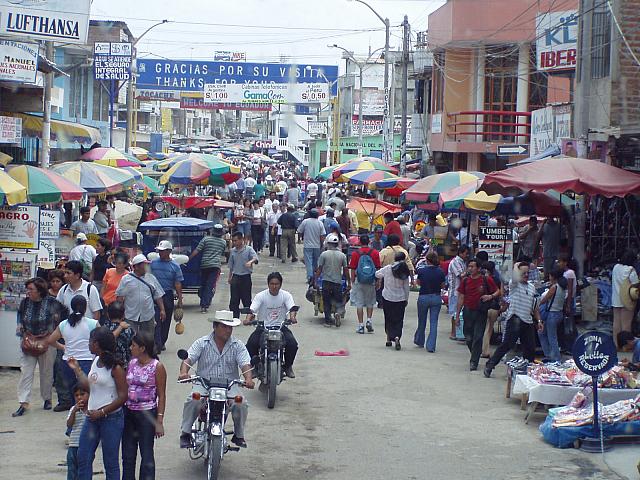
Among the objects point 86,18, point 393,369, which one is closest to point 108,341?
point 393,369

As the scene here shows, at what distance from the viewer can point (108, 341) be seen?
308 inches

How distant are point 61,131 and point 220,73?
72.5 ft

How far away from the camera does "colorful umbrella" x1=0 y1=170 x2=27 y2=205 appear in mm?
12992

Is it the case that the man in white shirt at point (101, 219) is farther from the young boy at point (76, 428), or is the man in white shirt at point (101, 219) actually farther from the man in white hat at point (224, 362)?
the young boy at point (76, 428)

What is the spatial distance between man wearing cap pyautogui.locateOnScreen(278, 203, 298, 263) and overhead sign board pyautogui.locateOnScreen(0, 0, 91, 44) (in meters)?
8.27

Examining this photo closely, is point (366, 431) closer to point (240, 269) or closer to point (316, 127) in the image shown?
point (240, 269)

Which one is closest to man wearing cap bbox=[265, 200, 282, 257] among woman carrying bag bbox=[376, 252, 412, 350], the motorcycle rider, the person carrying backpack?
the person carrying backpack

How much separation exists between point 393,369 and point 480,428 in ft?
10.8

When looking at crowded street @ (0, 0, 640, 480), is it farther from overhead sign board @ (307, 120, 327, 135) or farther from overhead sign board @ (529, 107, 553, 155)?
overhead sign board @ (307, 120, 327, 135)

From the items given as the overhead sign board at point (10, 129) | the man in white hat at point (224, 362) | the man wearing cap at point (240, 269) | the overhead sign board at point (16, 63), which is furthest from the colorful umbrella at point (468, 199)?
the man in white hat at point (224, 362)

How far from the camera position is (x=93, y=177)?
21172mm

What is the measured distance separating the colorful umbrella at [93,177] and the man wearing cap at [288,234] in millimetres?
6104

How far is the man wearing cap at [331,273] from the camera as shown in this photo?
58.4ft

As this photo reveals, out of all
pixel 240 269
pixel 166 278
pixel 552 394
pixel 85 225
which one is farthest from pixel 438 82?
pixel 552 394
